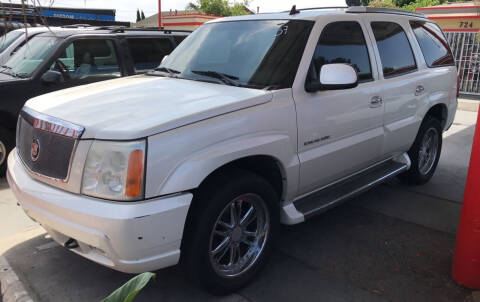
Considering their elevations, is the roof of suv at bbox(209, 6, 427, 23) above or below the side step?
above

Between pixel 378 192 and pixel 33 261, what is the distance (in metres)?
3.87

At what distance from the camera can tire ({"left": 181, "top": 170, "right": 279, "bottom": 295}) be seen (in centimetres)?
286

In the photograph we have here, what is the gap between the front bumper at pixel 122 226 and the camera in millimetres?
2531

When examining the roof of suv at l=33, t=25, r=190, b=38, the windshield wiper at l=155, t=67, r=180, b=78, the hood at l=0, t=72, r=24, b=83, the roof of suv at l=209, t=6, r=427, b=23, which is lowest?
the hood at l=0, t=72, r=24, b=83

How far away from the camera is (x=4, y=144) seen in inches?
225

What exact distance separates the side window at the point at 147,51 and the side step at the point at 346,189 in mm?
3895

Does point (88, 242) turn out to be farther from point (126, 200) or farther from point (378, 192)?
point (378, 192)

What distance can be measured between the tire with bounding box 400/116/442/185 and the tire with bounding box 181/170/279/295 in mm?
2707

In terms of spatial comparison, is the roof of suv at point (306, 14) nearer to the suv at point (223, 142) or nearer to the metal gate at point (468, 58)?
the suv at point (223, 142)

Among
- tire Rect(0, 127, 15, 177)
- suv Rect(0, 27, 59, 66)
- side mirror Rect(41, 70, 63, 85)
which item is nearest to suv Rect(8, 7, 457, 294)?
side mirror Rect(41, 70, 63, 85)

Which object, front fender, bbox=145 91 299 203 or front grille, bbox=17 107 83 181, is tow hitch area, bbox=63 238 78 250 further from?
front fender, bbox=145 91 299 203

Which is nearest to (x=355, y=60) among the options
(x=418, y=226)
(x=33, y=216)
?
(x=418, y=226)

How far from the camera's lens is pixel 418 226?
4.45 m

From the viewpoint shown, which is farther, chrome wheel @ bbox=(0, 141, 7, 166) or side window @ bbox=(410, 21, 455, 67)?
chrome wheel @ bbox=(0, 141, 7, 166)
